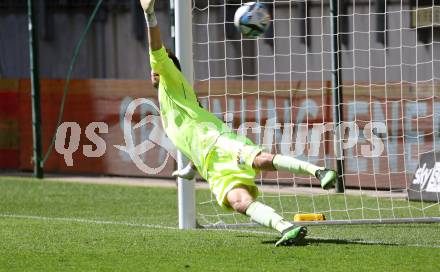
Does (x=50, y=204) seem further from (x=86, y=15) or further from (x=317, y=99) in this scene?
(x=86, y=15)

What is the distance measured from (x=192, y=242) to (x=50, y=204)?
5.06 meters

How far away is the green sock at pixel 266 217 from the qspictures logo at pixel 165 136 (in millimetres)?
5469

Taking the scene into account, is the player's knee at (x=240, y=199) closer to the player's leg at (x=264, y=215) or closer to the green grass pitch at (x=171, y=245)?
the player's leg at (x=264, y=215)

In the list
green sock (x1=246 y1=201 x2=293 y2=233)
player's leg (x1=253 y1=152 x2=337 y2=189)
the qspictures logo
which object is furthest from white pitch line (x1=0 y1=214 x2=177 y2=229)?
the qspictures logo

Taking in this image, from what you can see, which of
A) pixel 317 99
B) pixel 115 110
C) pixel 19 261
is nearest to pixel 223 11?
pixel 317 99

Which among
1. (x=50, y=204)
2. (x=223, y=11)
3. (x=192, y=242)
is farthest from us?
(x=223, y=11)

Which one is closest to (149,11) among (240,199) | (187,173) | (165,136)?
(187,173)

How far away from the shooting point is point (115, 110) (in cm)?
1978

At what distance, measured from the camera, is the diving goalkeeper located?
398 inches

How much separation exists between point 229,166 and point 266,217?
0.69 m

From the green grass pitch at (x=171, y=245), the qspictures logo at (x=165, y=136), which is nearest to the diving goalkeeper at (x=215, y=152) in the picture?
the green grass pitch at (x=171, y=245)

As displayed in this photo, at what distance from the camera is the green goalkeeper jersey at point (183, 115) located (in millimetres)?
10819

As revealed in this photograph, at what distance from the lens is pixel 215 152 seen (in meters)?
10.7

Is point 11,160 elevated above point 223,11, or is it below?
below
